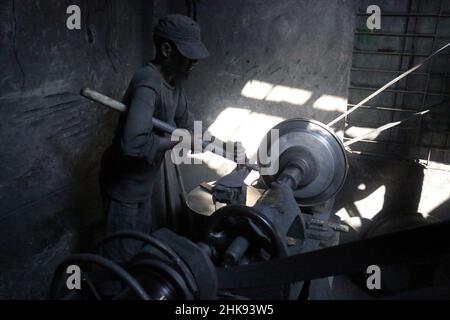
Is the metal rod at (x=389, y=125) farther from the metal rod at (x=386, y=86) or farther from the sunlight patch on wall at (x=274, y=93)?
the sunlight patch on wall at (x=274, y=93)

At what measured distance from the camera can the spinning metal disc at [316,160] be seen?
3340 millimetres

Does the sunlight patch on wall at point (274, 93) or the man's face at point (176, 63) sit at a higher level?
the man's face at point (176, 63)

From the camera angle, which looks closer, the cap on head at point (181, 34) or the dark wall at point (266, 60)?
the cap on head at point (181, 34)

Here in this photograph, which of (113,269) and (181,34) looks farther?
(181,34)

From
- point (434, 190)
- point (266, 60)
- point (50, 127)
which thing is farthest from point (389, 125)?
point (50, 127)

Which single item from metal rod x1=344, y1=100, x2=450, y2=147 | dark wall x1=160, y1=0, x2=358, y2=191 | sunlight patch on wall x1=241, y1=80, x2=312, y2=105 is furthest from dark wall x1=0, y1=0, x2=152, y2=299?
metal rod x1=344, y1=100, x2=450, y2=147

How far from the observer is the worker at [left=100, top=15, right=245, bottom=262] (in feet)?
8.17

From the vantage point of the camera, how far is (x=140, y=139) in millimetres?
2469

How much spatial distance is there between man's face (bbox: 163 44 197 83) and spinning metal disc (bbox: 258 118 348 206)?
108cm

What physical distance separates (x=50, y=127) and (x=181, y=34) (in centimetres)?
154

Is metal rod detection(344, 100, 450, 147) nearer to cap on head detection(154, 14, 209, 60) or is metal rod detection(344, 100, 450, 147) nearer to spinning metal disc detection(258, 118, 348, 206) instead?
spinning metal disc detection(258, 118, 348, 206)

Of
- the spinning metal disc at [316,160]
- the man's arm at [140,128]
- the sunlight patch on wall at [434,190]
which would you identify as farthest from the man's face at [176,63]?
the sunlight patch on wall at [434,190]

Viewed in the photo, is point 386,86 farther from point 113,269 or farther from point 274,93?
point 113,269
